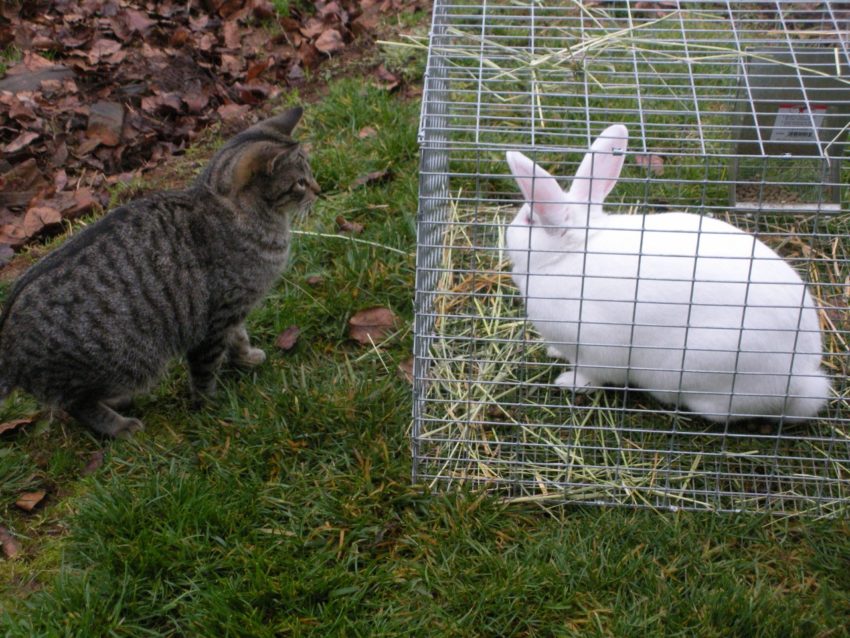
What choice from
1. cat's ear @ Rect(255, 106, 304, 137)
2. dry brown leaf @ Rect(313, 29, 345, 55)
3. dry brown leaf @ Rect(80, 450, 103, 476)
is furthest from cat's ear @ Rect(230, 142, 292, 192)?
dry brown leaf @ Rect(313, 29, 345, 55)

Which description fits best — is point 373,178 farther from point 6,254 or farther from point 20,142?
point 20,142

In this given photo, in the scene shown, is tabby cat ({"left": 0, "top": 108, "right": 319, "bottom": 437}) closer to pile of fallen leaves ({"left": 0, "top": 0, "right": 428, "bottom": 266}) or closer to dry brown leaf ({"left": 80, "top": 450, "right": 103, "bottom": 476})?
dry brown leaf ({"left": 80, "top": 450, "right": 103, "bottom": 476})

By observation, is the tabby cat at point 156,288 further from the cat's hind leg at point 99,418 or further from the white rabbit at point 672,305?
the white rabbit at point 672,305

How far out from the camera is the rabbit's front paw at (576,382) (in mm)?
3344

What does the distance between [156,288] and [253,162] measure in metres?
0.62

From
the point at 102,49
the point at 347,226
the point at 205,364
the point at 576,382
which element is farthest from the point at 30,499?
the point at 102,49

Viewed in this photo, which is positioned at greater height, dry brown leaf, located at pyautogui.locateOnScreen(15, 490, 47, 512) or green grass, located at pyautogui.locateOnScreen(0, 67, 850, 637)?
green grass, located at pyautogui.locateOnScreen(0, 67, 850, 637)

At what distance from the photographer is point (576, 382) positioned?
134 inches

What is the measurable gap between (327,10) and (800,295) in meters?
3.96

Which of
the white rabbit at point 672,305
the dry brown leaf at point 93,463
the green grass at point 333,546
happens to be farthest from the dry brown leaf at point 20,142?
the white rabbit at point 672,305

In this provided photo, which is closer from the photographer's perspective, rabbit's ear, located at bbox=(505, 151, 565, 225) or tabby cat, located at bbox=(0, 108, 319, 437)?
rabbit's ear, located at bbox=(505, 151, 565, 225)

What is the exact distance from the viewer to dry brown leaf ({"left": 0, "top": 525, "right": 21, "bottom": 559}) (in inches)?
115

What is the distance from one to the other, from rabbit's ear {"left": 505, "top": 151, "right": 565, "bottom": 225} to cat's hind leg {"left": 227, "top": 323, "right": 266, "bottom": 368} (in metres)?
1.30

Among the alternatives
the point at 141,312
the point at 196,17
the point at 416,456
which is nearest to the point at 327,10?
the point at 196,17
